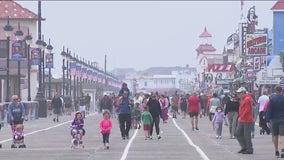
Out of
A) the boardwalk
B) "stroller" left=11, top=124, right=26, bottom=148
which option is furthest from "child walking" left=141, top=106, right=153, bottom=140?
"stroller" left=11, top=124, right=26, bottom=148

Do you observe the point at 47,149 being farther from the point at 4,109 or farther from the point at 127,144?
the point at 4,109

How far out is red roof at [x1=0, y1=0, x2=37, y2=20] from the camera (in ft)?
327

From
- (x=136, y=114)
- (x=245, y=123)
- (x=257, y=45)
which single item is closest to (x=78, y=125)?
(x=245, y=123)

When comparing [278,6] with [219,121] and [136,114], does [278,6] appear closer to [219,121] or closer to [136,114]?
[136,114]

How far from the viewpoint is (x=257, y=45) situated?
216 feet

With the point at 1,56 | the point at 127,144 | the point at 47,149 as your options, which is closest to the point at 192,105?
the point at 127,144

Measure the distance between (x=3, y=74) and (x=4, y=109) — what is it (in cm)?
2430

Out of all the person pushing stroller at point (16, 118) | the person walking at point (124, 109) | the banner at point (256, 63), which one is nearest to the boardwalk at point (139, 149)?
the person pushing stroller at point (16, 118)

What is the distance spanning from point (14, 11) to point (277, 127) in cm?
7997

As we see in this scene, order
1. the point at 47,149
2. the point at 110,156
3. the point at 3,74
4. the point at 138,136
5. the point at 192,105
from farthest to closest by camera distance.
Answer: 1. the point at 3,74
2. the point at 192,105
3. the point at 138,136
4. the point at 47,149
5. the point at 110,156

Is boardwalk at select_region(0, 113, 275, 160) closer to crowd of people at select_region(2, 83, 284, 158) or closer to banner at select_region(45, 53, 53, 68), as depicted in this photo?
crowd of people at select_region(2, 83, 284, 158)

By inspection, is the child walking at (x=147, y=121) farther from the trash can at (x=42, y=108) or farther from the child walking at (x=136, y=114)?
the trash can at (x=42, y=108)

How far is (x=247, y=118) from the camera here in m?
25.8

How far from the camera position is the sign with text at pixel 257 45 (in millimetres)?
65125
